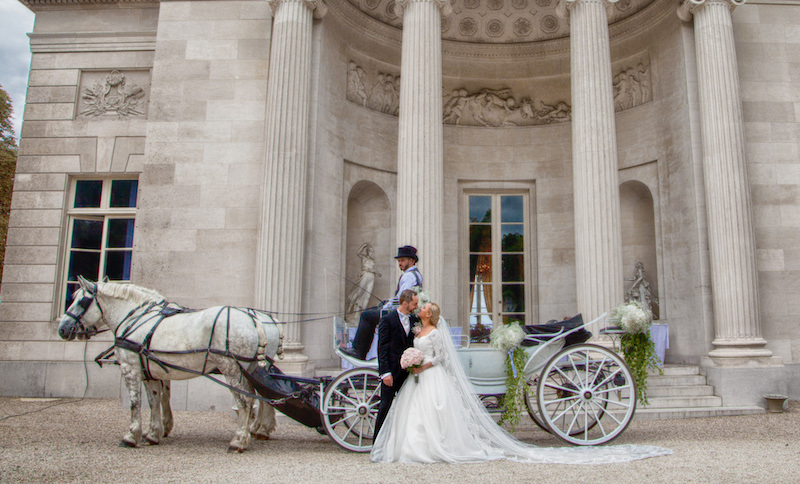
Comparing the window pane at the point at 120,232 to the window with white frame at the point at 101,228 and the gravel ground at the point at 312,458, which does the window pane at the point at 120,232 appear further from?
the gravel ground at the point at 312,458

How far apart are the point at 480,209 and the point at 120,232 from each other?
28.3ft

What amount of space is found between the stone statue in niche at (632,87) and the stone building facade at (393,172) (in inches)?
2.1

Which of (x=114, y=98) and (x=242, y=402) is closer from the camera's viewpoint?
(x=242, y=402)

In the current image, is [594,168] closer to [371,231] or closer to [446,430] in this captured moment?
[371,231]

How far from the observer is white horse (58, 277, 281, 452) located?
6.69 m

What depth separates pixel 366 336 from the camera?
6.96 m

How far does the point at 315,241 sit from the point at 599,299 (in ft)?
17.9

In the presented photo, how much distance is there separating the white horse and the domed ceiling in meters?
9.80

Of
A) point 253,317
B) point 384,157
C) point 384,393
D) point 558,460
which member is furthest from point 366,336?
point 384,157

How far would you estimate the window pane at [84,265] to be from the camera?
41.2 ft

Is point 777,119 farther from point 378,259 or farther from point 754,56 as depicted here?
point 378,259

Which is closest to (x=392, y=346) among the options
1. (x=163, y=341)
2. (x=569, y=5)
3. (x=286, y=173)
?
(x=163, y=341)

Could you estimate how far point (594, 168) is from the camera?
10.5 m

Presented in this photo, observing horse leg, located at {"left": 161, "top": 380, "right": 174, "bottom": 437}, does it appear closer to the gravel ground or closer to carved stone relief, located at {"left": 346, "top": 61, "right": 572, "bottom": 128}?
the gravel ground
